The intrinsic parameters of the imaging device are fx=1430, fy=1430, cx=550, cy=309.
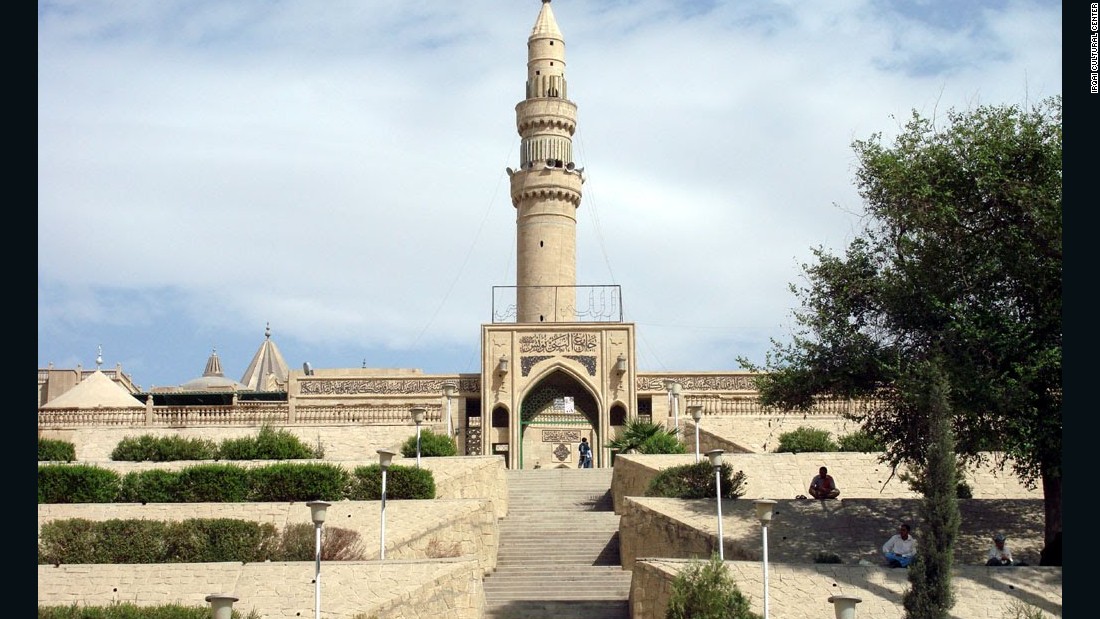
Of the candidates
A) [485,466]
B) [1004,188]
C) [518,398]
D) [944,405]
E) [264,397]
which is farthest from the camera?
[264,397]

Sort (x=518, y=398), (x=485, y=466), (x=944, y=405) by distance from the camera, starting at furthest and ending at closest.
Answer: (x=518, y=398), (x=485, y=466), (x=944, y=405)

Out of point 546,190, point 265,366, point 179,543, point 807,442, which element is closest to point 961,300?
point 807,442

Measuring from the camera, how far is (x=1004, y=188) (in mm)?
A: 23656

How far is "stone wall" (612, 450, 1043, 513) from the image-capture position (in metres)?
29.6

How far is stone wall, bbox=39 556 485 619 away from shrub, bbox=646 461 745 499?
5.32 m

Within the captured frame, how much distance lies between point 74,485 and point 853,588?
15224mm

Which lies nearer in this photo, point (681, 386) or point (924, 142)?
point (924, 142)

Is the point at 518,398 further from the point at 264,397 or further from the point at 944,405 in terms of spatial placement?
the point at 944,405

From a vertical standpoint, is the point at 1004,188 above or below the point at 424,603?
above

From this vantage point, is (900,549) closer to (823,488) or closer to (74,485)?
(823,488)

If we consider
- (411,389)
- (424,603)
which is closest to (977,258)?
(424,603)

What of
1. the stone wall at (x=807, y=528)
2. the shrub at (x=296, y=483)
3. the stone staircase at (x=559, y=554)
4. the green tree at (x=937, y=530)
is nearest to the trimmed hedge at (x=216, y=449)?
the shrub at (x=296, y=483)

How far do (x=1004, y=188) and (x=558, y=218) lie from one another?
24.1 metres

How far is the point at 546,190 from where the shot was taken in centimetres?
4662
